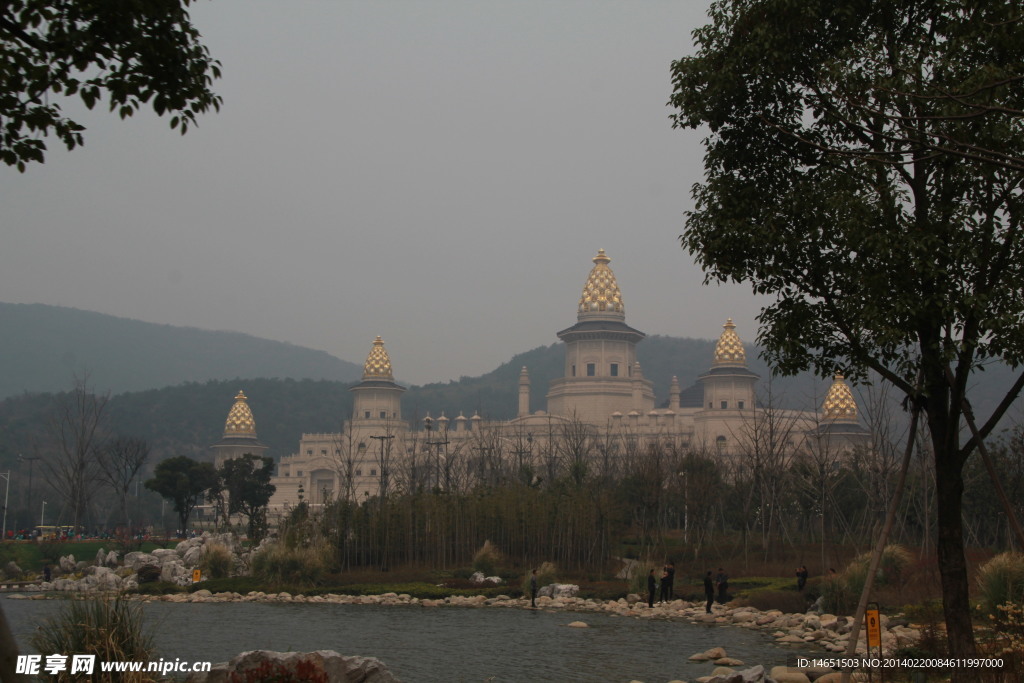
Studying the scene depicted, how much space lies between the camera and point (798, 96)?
13.4 m

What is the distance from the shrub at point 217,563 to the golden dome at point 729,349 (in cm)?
5368

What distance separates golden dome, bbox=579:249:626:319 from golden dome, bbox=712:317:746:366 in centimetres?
807

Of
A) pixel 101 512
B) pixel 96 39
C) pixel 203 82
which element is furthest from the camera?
pixel 101 512

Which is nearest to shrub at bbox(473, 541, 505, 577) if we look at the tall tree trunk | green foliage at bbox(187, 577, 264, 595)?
green foliage at bbox(187, 577, 264, 595)

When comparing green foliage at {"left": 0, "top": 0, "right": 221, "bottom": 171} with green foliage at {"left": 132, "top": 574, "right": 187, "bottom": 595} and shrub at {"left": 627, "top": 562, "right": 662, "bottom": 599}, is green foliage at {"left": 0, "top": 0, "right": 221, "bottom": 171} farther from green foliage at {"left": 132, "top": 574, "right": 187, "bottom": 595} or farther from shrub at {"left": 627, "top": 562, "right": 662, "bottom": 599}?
green foliage at {"left": 132, "top": 574, "right": 187, "bottom": 595}

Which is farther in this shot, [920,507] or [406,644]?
[920,507]

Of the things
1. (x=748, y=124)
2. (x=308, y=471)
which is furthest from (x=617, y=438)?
(x=748, y=124)

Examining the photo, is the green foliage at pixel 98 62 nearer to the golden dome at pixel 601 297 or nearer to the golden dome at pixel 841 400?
the golden dome at pixel 841 400

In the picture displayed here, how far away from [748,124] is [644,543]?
28273mm

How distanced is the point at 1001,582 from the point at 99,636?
1373 cm

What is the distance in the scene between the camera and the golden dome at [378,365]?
307ft

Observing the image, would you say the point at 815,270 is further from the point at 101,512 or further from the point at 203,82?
the point at 101,512

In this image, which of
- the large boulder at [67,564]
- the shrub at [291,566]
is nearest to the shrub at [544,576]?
the shrub at [291,566]

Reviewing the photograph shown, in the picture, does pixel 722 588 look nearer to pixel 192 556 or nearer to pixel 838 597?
pixel 838 597
